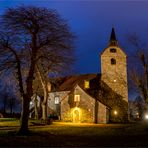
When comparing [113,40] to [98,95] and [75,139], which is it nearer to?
[98,95]

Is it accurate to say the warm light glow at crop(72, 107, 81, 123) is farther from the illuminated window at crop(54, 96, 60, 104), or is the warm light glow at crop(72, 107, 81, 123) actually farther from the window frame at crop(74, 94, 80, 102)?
the illuminated window at crop(54, 96, 60, 104)

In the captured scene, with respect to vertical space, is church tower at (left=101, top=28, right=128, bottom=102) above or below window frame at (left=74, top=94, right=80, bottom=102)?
above

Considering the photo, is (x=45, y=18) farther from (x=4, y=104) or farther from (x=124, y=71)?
(x=4, y=104)

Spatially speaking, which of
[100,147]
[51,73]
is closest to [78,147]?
[100,147]

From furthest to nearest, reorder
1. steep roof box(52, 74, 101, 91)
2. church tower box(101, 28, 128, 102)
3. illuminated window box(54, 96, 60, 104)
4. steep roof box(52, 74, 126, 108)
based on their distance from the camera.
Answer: illuminated window box(54, 96, 60, 104) < steep roof box(52, 74, 101, 91) < church tower box(101, 28, 128, 102) < steep roof box(52, 74, 126, 108)

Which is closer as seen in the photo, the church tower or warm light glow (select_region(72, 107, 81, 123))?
warm light glow (select_region(72, 107, 81, 123))

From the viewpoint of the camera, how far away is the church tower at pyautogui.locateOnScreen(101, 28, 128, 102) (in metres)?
67.6

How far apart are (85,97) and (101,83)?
6359mm

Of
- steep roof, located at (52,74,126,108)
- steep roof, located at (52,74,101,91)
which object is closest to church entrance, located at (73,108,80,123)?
steep roof, located at (52,74,126,108)

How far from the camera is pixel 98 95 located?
215ft

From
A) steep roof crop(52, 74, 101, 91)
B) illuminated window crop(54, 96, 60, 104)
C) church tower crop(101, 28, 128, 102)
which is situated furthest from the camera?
illuminated window crop(54, 96, 60, 104)

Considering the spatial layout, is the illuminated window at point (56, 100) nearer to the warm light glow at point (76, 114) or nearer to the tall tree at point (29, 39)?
the warm light glow at point (76, 114)

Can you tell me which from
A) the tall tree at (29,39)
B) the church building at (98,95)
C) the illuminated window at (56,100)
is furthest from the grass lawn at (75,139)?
the illuminated window at (56,100)

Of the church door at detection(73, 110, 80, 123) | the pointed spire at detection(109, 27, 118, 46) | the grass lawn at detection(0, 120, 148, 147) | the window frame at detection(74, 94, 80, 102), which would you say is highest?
the pointed spire at detection(109, 27, 118, 46)
